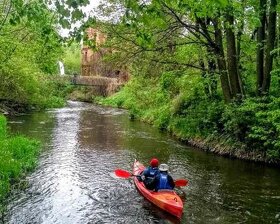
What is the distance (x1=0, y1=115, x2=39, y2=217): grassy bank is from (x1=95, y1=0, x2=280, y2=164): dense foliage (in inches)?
213

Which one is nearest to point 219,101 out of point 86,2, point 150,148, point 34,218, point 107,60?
point 150,148

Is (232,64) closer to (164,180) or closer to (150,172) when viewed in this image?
(150,172)

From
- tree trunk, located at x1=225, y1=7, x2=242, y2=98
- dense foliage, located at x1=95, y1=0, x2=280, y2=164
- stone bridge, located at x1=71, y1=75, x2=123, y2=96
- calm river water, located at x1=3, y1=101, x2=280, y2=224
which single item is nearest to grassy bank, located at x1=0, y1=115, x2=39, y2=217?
calm river water, located at x1=3, y1=101, x2=280, y2=224

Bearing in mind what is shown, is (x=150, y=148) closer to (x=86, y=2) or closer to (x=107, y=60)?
(x=107, y=60)

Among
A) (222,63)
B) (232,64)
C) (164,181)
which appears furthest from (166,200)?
(222,63)

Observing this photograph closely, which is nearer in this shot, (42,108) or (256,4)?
(256,4)

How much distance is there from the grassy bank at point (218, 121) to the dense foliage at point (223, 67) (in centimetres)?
4

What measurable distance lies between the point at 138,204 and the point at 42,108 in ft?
103

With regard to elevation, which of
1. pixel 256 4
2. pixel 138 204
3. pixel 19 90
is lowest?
pixel 138 204

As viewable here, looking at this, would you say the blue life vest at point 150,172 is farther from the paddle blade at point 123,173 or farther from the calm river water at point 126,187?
the paddle blade at point 123,173

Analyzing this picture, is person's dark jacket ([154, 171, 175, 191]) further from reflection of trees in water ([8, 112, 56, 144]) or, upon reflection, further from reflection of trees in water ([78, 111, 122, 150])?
reflection of trees in water ([8, 112, 56, 144])

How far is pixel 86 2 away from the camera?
12.1 ft

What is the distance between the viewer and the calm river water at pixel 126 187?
10234mm

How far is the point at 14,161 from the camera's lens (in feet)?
42.5
